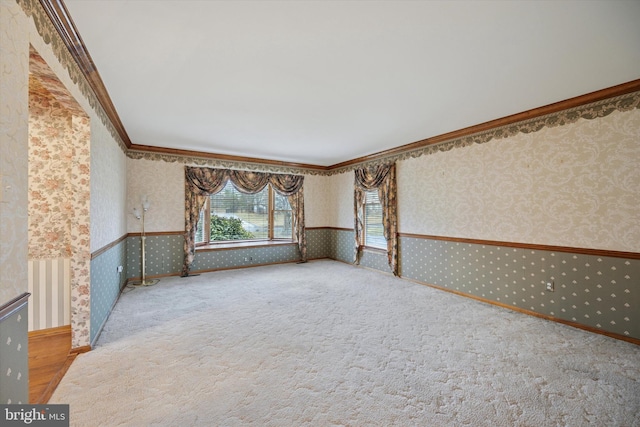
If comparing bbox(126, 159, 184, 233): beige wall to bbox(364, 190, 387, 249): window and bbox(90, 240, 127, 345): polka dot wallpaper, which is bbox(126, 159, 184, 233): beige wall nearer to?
bbox(90, 240, 127, 345): polka dot wallpaper

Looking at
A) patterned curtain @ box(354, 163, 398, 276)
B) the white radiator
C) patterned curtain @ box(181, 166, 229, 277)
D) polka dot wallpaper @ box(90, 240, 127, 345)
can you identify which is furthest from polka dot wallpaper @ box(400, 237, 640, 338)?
the white radiator

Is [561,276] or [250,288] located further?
[250,288]

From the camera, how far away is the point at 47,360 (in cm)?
252

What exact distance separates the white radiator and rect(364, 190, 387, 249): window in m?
5.11

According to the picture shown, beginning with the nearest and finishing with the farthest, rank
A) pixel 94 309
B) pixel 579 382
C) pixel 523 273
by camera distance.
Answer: pixel 579 382
pixel 94 309
pixel 523 273

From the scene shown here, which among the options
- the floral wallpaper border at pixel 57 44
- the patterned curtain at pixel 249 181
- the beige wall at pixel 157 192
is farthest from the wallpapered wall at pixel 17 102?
the patterned curtain at pixel 249 181

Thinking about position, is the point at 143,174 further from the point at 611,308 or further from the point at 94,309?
the point at 611,308

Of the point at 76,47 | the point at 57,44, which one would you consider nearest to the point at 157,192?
the point at 76,47

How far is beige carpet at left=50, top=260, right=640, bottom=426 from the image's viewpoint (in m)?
1.84

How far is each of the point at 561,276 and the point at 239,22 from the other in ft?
14.0

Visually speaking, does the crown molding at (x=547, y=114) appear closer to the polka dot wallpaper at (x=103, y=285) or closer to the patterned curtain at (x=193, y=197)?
the patterned curtain at (x=193, y=197)

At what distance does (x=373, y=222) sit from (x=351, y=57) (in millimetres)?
4349

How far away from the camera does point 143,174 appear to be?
207 inches

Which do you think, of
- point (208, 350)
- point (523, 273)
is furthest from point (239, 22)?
point (523, 273)
